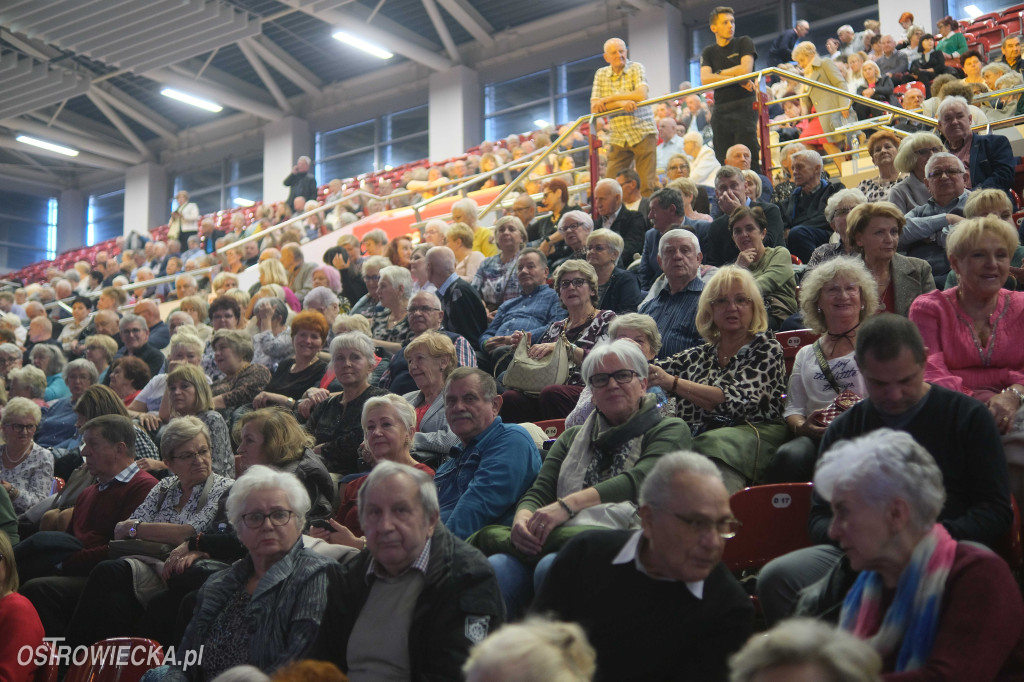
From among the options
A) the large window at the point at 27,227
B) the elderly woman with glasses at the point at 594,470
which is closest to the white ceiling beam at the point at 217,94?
the large window at the point at 27,227

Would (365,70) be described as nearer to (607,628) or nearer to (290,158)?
(290,158)

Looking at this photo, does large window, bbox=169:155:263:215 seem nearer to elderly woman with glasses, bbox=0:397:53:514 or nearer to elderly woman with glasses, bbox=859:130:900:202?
elderly woman with glasses, bbox=0:397:53:514

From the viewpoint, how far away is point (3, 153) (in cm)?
2208

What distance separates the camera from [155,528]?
12.5 ft

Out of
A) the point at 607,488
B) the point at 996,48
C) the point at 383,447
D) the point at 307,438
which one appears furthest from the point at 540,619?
the point at 996,48

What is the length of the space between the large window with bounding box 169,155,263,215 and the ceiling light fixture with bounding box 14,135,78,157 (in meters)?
2.47

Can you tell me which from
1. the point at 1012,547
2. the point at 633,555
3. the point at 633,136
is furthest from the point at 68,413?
the point at 1012,547

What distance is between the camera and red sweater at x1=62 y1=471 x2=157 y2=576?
4.04 m

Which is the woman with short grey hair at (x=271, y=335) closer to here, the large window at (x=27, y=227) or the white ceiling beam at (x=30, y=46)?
the white ceiling beam at (x=30, y=46)

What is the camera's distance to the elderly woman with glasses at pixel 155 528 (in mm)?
3584

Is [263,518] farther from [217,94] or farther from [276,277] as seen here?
[217,94]

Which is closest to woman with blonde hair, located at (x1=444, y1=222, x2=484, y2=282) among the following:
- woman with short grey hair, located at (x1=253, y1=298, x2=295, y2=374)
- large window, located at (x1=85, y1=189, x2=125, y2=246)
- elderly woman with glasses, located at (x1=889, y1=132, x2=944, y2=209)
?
woman with short grey hair, located at (x1=253, y1=298, x2=295, y2=374)

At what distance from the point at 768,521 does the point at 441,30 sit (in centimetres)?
1539

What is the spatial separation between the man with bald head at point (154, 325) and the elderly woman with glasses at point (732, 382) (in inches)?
215
